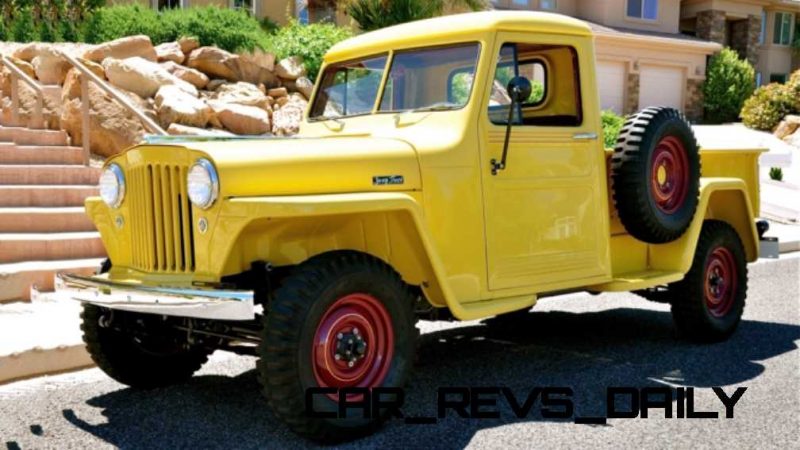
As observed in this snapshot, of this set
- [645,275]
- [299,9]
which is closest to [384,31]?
[645,275]

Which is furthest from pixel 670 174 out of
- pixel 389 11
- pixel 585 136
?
pixel 389 11

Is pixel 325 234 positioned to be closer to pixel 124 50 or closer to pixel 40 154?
pixel 40 154

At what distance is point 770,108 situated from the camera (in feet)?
85.4

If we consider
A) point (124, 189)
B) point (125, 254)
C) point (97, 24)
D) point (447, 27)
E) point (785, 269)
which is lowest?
point (785, 269)

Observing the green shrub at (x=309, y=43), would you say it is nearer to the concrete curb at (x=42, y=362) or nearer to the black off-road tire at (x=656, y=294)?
the black off-road tire at (x=656, y=294)

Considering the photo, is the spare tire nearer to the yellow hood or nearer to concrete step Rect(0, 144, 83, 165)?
the yellow hood

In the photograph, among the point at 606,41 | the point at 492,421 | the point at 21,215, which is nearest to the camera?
the point at 492,421

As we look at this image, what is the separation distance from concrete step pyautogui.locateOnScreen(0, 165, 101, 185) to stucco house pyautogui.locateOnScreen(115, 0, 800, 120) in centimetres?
1274

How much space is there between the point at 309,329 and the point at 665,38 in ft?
85.4

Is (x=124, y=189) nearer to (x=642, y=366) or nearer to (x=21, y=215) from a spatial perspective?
(x=642, y=366)

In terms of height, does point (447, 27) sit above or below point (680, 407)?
above

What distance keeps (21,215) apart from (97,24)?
8260mm

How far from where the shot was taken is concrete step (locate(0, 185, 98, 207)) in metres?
8.37

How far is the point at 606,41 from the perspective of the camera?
25703 mm
